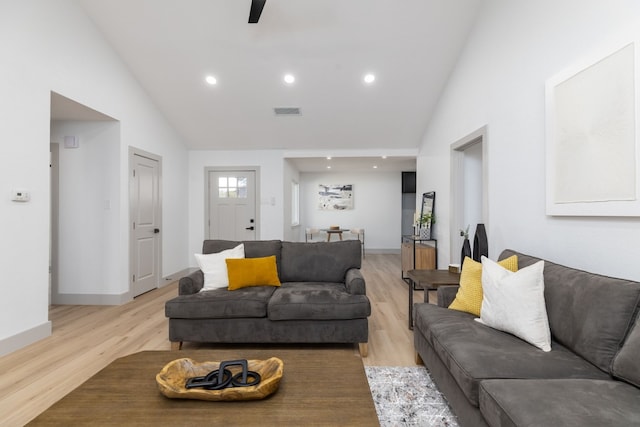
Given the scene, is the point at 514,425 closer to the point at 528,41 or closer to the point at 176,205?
the point at 528,41

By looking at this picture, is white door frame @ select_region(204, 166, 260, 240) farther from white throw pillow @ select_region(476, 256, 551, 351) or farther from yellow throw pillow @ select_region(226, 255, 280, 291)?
white throw pillow @ select_region(476, 256, 551, 351)

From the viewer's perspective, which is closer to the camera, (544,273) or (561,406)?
(561,406)

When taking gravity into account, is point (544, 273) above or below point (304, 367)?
above

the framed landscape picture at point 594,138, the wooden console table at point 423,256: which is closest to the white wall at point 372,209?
the wooden console table at point 423,256

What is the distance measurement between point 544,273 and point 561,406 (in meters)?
1.06

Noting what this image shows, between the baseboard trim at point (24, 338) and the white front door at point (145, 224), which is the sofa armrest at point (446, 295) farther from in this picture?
the white front door at point (145, 224)

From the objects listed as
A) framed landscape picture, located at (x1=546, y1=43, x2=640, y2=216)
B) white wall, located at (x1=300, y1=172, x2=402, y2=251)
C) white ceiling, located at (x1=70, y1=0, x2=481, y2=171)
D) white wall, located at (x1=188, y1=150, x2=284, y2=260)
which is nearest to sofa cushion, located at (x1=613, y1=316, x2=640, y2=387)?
framed landscape picture, located at (x1=546, y1=43, x2=640, y2=216)

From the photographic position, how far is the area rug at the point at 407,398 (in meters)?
1.78

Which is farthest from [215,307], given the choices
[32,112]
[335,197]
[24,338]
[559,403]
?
[335,197]

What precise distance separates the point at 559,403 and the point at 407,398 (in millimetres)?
964

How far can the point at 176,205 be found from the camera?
5547mm

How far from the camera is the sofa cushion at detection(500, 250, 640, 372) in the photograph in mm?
1481

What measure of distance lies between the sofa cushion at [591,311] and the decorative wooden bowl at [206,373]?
149 cm

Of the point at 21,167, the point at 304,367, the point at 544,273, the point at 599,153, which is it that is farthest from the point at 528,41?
the point at 21,167
